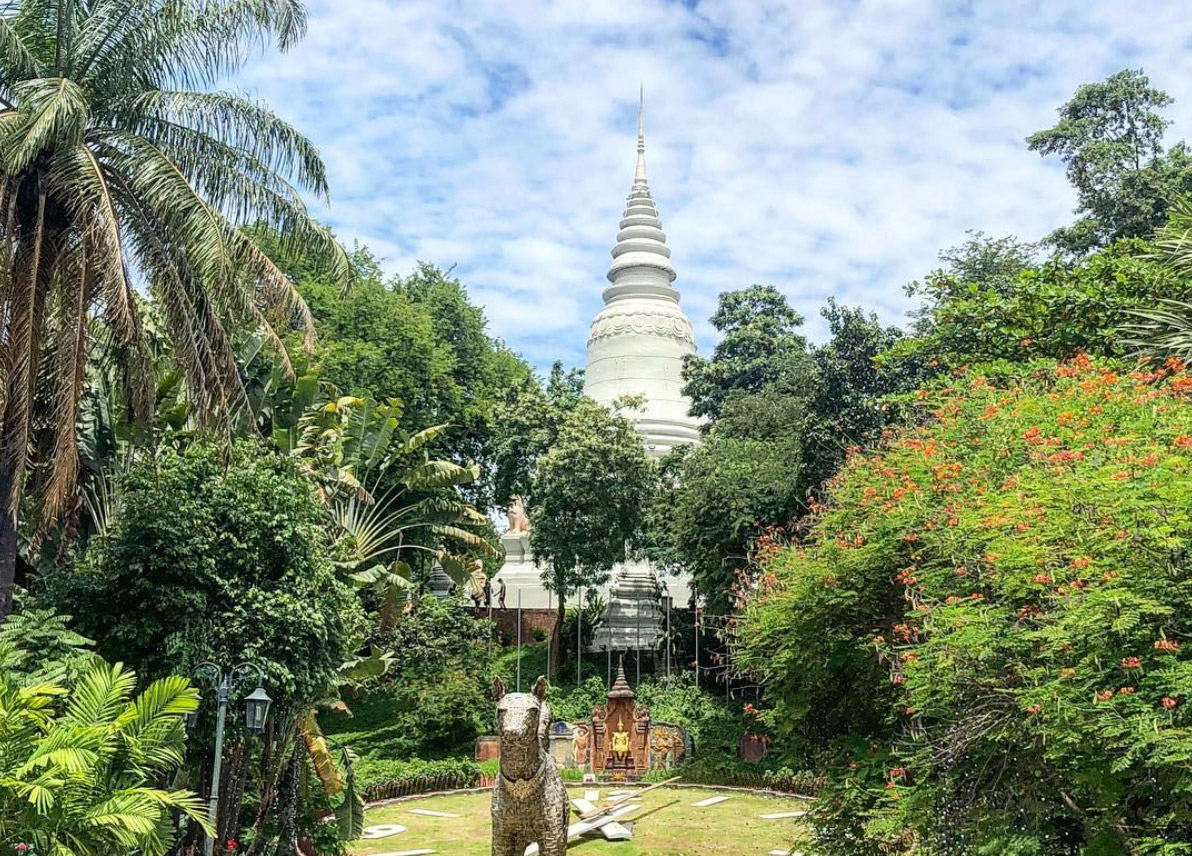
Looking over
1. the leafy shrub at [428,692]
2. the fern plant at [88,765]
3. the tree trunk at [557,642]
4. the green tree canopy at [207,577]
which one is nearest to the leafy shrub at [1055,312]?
the green tree canopy at [207,577]

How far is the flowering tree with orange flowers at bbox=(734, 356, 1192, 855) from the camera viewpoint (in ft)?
21.6

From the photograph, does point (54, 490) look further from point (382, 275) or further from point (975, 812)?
point (382, 275)

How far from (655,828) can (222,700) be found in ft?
27.7

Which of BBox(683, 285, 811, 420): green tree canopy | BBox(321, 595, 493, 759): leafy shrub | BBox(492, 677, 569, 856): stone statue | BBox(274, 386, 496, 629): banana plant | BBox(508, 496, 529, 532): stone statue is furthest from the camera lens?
BBox(508, 496, 529, 532): stone statue

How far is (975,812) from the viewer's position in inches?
325

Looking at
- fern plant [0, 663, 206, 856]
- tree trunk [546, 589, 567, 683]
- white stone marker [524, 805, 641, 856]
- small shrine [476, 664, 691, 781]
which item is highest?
tree trunk [546, 589, 567, 683]

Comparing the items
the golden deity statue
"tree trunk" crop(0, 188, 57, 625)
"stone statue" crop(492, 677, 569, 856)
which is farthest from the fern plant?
the golden deity statue

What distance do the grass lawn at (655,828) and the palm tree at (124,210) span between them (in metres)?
7.05

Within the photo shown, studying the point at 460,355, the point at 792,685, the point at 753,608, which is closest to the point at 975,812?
the point at 792,685

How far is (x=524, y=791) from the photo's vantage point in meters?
9.73

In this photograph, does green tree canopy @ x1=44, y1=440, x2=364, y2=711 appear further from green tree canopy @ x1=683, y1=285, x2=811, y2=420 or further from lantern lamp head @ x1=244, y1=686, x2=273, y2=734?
green tree canopy @ x1=683, y1=285, x2=811, y2=420

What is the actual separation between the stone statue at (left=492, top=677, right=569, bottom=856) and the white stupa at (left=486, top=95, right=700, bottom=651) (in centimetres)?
2168

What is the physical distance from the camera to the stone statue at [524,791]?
9.64m

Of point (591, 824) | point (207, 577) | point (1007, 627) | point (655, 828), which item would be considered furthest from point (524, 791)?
point (655, 828)
